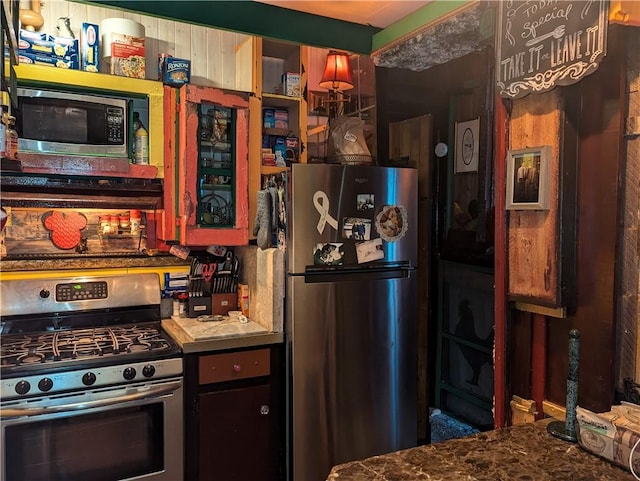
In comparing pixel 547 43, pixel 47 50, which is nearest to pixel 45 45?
pixel 47 50

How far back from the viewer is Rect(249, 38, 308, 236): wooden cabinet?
2.77 m

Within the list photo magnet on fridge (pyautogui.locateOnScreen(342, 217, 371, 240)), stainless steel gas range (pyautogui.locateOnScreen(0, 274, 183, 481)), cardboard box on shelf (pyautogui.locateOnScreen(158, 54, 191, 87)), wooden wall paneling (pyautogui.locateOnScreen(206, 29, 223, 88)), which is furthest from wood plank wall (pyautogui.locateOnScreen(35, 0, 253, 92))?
stainless steel gas range (pyautogui.locateOnScreen(0, 274, 183, 481))

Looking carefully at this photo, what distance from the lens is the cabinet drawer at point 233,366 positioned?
2379 millimetres

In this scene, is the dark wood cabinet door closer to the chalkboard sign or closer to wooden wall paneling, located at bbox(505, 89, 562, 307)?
wooden wall paneling, located at bbox(505, 89, 562, 307)

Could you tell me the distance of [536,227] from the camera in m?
1.82

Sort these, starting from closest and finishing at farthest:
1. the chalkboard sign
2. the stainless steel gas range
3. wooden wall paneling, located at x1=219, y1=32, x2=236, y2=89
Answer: the chalkboard sign
the stainless steel gas range
wooden wall paneling, located at x1=219, y1=32, x2=236, y2=89

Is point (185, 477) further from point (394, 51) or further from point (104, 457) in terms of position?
point (394, 51)

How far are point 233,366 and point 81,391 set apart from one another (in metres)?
0.66

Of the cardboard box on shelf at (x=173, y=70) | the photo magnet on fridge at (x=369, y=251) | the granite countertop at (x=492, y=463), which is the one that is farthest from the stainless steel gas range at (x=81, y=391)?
the granite countertop at (x=492, y=463)

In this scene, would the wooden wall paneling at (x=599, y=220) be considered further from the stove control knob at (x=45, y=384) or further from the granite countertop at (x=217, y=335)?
the stove control knob at (x=45, y=384)

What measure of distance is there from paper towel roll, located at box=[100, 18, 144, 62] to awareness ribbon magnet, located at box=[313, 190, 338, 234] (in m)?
1.24

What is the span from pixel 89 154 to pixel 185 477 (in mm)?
1552

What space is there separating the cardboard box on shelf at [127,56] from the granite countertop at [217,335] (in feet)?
4.19

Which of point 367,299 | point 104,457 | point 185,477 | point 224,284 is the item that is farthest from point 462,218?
point 104,457
